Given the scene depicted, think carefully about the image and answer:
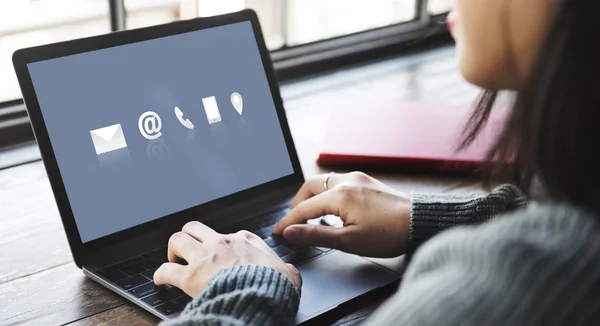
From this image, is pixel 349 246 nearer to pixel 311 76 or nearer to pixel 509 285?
pixel 509 285

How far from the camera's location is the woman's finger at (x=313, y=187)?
3.71ft

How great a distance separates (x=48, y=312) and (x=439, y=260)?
0.54m

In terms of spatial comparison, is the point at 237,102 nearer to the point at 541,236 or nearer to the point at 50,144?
the point at 50,144

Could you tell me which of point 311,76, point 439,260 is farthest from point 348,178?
point 311,76

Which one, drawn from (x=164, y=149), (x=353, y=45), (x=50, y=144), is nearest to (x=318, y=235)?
(x=164, y=149)

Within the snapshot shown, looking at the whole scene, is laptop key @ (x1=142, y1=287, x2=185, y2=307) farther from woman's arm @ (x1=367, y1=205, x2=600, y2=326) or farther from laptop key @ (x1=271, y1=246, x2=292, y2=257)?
woman's arm @ (x1=367, y1=205, x2=600, y2=326)

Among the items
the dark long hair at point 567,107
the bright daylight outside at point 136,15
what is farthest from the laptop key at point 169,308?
the bright daylight outside at point 136,15

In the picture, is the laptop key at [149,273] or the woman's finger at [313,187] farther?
the woman's finger at [313,187]

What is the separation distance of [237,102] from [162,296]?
1.23 ft

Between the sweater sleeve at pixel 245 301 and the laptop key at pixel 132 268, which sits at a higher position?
the sweater sleeve at pixel 245 301

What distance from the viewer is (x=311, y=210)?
3.49ft

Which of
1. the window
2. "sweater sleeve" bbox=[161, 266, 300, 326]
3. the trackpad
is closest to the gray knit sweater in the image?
"sweater sleeve" bbox=[161, 266, 300, 326]

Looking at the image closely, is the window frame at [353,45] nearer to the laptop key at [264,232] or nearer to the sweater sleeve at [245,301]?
the laptop key at [264,232]

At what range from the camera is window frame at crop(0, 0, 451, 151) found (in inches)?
74.1
